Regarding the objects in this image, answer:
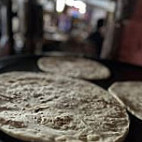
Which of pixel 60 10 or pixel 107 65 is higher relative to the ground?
pixel 60 10

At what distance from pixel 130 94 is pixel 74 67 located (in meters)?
0.64

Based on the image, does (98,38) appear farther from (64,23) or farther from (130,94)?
(130,94)

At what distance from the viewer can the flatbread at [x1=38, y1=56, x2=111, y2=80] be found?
2.14 m

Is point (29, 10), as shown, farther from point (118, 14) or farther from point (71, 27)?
point (71, 27)

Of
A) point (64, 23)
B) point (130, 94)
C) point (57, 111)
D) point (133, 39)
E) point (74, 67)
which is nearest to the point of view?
Result: point (57, 111)

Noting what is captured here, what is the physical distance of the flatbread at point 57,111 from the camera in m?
1.23

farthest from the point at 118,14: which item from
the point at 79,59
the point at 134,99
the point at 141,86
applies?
the point at 134,99

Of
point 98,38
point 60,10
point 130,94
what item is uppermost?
point 60,10

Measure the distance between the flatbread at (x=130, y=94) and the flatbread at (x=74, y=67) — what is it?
0.71 ft

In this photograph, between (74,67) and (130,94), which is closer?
(130,94)

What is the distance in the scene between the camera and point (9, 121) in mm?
1272

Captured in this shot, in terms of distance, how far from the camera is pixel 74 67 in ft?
7.54

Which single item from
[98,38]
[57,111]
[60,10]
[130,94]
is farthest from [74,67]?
[98,38]

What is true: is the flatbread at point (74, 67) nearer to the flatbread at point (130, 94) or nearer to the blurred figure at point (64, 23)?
the flatbread at point (130, 94)
